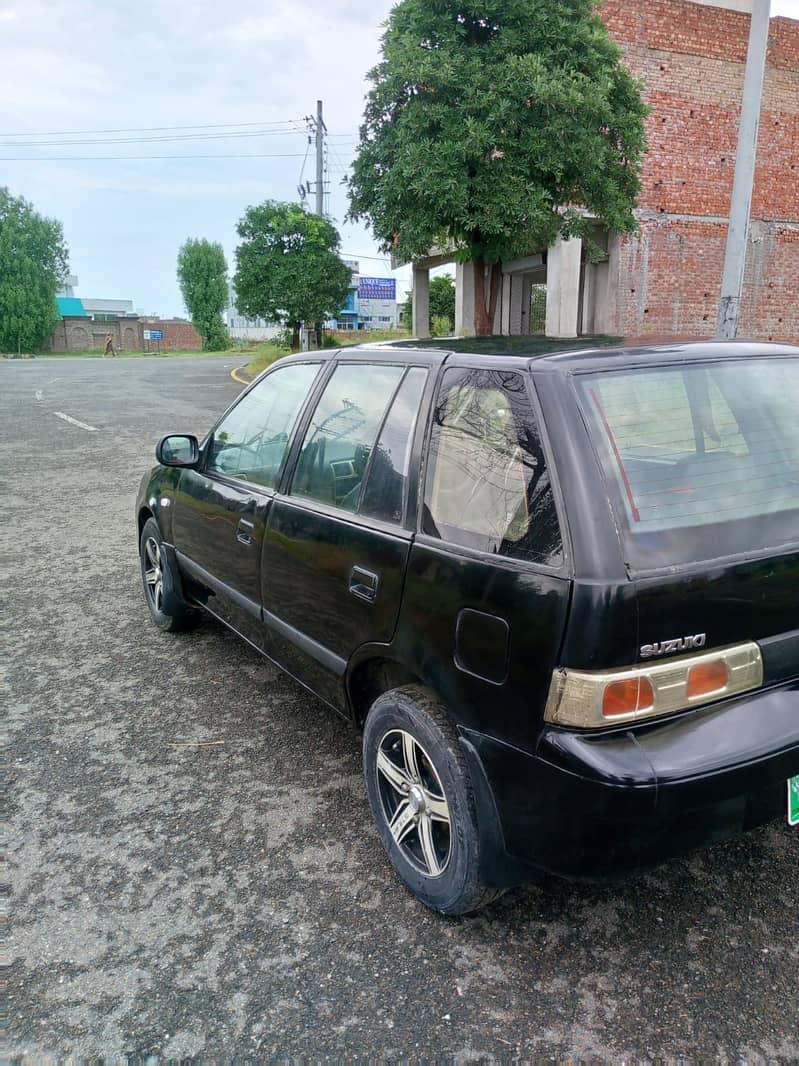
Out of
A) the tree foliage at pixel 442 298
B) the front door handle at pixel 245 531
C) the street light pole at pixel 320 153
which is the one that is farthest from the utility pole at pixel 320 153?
the front door handle at pixel 245 531

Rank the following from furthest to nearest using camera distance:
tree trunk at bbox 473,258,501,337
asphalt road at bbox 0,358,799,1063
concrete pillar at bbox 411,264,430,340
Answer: concrete pillar at bbox 411,264,430,340 < tree trunk at bbox 473,258,501,337 < asphalt road at bbox 0,358,799,1063

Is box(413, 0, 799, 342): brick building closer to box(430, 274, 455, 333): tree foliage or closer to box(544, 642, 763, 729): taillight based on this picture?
box(544, 642, 763, 729): taillight

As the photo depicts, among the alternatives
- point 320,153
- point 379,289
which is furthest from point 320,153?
point 379,289

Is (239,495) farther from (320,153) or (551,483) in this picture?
(320,153)

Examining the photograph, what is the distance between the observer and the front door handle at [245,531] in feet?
11.0

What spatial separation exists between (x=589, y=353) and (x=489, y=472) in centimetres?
47

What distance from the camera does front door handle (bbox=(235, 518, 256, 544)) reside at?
335cm

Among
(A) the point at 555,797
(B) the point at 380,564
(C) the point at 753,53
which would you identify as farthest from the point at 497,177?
(A) the point at 555,797

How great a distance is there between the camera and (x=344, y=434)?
293 cm

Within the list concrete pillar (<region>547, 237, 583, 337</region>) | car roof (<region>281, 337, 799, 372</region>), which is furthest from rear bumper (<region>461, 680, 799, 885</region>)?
concrete pillar (<region>547, 237, 583, 337</region>)

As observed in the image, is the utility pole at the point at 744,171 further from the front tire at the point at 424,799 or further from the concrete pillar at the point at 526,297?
the concrete pillar at the point at 526,297

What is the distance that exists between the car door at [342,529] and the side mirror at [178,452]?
99 centimetres

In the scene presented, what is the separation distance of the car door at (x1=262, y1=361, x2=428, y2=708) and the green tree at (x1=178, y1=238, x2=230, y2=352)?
7731 centimetres

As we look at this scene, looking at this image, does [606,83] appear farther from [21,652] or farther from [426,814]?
[426,814]
